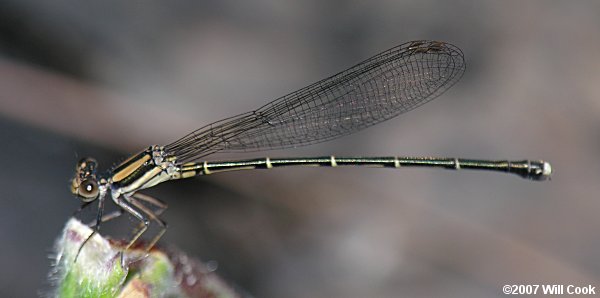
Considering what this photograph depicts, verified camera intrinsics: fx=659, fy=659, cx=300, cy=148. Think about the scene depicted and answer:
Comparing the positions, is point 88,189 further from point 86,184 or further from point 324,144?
point 324,144

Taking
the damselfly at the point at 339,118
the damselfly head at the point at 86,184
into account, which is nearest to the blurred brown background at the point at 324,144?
the damselfly at the point at 339,118

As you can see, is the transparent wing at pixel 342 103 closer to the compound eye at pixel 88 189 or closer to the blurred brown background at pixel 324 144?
the compound eye at pixel 88 189

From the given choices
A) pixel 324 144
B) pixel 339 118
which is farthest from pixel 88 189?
pixel 324 144

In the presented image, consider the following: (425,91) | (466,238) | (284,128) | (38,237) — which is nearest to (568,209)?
(466,238)

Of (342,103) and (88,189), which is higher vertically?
(342,103)

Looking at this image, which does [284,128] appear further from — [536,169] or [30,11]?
[30,11]

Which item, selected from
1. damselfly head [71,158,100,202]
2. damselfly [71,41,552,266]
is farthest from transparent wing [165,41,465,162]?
damselfly head [71,158,100,202]

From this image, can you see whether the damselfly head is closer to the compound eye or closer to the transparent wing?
the compound eye
